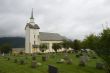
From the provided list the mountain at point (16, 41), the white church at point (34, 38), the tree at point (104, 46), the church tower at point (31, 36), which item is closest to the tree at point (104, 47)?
the tree at point (104, 46)

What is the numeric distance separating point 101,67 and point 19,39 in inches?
5788

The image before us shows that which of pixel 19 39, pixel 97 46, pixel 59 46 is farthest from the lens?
pixel 19 39

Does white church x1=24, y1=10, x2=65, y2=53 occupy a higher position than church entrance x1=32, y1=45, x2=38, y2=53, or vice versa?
white church x1=24, y1=10, x2=65, y2=53

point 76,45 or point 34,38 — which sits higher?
point 34,38

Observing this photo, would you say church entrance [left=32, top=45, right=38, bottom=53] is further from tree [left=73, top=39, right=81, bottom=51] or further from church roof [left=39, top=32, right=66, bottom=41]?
tree [left=73, top=39, right=81, bottom=51]

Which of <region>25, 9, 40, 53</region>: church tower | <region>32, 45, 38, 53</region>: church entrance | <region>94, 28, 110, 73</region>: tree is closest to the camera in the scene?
<region>94, 28, 110, 73</region>: tree

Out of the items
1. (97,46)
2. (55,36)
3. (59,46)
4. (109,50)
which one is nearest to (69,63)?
(97,46)

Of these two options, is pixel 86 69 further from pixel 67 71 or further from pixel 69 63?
pixel 69 63

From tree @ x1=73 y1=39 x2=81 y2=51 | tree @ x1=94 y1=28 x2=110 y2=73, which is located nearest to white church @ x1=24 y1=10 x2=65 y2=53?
tree @ x1=73 y1=39 x2=81 y2=51

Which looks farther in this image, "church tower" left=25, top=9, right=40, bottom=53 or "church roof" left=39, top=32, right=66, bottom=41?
"church roof" left=39, top=32, right=66, bottom=41

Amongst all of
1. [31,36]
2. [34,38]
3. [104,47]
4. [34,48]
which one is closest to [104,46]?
[104,47]

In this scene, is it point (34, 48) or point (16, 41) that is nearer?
point (34, 48)

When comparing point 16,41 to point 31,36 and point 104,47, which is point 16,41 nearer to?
point 31,36

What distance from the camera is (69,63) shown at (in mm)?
31094
